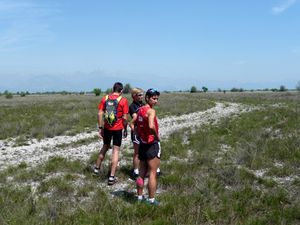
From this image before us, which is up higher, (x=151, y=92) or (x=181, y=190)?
(x=151, y=92)

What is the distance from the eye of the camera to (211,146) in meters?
13.2

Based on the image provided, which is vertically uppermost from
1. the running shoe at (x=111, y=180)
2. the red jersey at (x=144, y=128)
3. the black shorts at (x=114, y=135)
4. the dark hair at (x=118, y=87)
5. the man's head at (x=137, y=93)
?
the dark hair at (x=118, y=87)

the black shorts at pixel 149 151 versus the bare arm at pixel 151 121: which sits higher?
the bare arm at pixel 151 121

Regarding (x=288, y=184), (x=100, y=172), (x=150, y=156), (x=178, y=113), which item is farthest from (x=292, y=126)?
(x=178, y=113)

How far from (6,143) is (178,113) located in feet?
63.1

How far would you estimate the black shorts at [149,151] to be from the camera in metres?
7.00

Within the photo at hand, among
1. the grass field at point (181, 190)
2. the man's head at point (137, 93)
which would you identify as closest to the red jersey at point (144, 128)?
the grass field at point (181, 190)

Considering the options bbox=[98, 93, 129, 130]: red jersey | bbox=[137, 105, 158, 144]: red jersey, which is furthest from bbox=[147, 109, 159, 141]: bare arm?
bbox=[98, 93, 129, 130]: red jersey

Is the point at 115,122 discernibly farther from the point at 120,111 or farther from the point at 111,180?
the point at 111,180

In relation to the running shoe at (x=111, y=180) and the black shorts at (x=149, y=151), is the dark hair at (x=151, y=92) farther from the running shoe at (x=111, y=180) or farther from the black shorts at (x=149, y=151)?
the running shoe at (x=111, y=180)

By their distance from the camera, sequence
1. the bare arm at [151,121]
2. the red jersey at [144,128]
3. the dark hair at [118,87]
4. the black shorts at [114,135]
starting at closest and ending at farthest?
the bare arm at [151,121], the red jersey at [144,128], the dark hair at [118,87], the black shorts at [114,135]

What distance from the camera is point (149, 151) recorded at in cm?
701

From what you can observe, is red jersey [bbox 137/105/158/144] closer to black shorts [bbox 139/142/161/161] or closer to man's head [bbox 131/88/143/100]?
black shorts [bbox 139/142/161/161]

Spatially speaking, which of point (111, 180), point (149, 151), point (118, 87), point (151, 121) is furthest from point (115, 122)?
point (151, 121)
